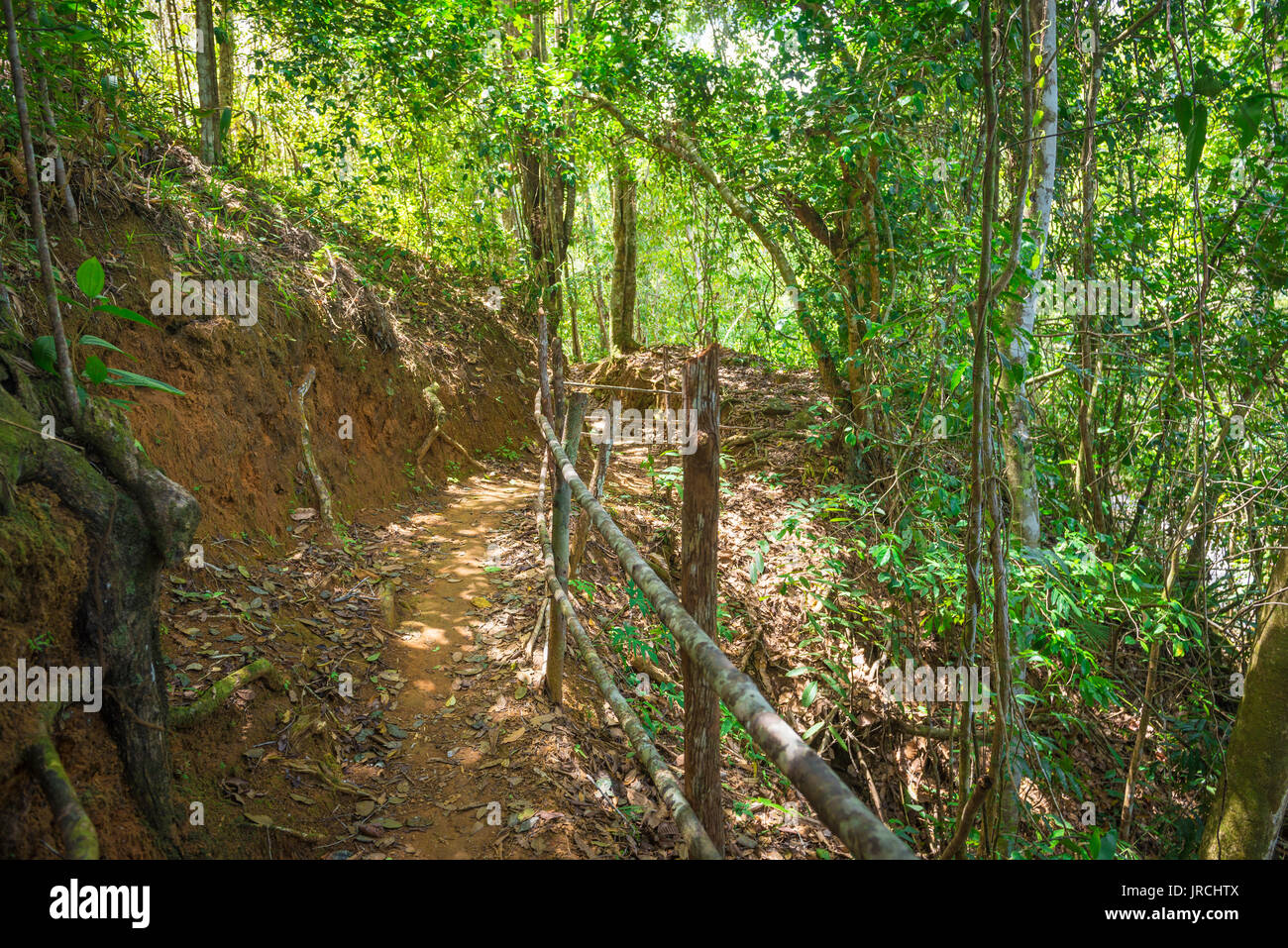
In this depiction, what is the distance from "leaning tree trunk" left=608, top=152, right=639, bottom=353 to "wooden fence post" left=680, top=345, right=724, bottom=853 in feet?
33.0

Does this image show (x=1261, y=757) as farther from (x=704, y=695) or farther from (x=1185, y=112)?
(x=1185, y=112)

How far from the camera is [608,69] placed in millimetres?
7371

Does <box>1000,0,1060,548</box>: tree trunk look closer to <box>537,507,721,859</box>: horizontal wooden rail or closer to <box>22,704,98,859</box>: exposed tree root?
<box>537,507,721,859</box>: horizontal wooden rail

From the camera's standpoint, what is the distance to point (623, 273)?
12.9 metres

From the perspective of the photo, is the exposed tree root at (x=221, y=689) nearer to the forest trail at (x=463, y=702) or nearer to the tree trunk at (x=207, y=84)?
the forest trail at (x=463, y=702)

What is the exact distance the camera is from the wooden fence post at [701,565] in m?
2.45

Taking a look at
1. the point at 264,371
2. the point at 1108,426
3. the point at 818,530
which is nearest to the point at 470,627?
the point at 264,371

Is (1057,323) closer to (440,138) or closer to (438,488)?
(438,488)

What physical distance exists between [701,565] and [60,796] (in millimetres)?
2039

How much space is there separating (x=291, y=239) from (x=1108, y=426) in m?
8.47

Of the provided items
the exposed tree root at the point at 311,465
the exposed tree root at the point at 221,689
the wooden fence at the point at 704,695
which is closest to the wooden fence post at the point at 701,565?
the wooden fence at the point at 704,695

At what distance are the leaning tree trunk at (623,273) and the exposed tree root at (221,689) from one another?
932 centimetres

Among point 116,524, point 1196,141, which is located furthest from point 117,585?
point 1196,141

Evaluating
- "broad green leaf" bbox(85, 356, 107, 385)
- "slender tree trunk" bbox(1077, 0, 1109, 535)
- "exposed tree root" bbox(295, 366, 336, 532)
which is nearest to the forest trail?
"exposed tree root" bbox(295, 366, 336, 532)
